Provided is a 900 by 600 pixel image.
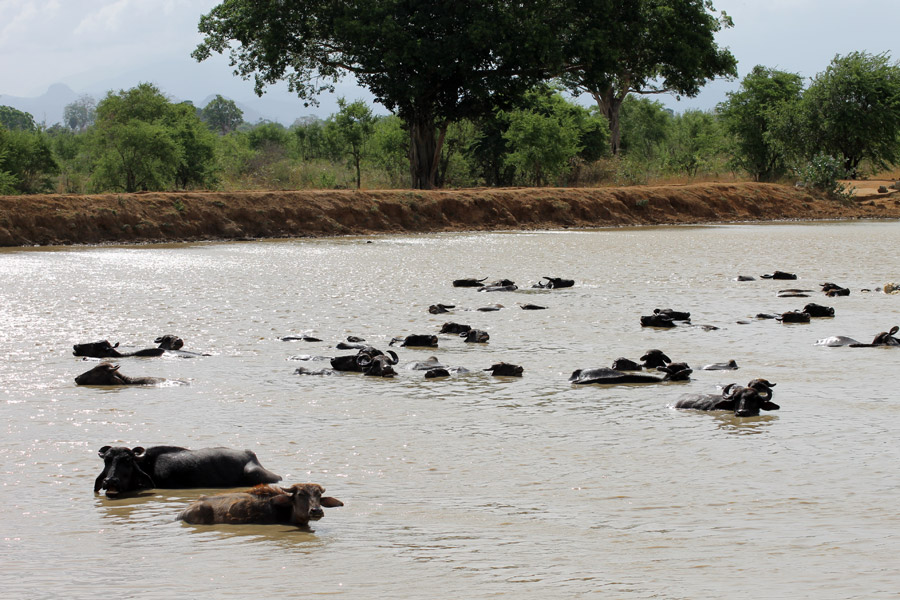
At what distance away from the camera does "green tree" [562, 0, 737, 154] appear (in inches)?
1417

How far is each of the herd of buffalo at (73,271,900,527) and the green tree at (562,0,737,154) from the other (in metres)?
26.4

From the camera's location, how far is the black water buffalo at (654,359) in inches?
315

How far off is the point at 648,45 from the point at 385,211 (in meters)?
13.6

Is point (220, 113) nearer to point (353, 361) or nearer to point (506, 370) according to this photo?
point (353, 361)

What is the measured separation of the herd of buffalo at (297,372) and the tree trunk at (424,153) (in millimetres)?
28162

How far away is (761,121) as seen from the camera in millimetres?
46969

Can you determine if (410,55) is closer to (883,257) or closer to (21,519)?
(883,257)

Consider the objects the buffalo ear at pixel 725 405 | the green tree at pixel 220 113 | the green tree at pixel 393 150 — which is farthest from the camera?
the green tree at pixel 220 113

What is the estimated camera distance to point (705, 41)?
3903 cm

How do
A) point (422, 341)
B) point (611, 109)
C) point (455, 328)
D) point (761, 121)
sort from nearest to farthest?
point (422, 341), point (455, 328), point (761, 121), point (611, 109)

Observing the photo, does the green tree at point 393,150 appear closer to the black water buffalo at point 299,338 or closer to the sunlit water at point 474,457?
the sunlit water at point 474,457

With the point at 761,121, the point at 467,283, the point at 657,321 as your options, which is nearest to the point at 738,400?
the point at 657,321

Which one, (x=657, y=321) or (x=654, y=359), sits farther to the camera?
(x=657, y=321)

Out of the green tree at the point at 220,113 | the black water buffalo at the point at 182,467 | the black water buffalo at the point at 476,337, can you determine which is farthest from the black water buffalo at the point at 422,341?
the green tree at the point at 220,113
